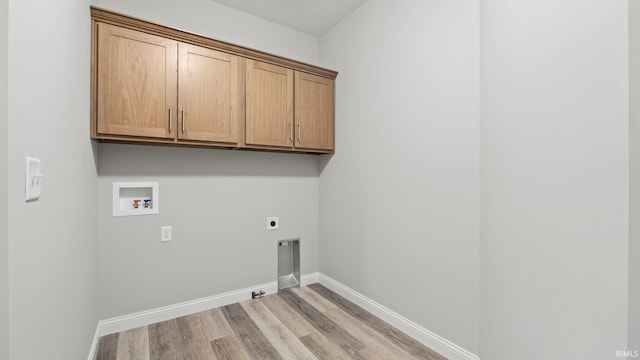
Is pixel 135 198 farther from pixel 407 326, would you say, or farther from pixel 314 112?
pixel 407 326

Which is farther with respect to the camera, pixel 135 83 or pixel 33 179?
pixel 135 83

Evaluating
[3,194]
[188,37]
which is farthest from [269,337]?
[188,37]

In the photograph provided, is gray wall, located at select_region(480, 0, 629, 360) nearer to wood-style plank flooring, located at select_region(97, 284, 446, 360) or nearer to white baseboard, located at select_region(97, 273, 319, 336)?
wood-style plank flooring, located at select_region(97, 284, 446, 360)

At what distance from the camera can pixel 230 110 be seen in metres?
2.22

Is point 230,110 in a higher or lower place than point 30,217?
higher

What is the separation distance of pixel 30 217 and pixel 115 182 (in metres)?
1.39

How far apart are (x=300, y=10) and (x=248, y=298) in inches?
108

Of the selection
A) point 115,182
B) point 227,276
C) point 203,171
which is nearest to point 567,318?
point 227,276

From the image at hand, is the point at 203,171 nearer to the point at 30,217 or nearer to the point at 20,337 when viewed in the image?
the point at 30,217

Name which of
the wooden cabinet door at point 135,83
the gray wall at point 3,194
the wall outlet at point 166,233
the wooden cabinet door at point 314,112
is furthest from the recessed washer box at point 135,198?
the gray wall at point 3,194

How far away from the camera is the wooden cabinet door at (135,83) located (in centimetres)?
175

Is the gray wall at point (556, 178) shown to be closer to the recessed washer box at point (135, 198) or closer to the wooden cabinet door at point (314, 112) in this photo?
the wooden cabinet door at point (314, 112)

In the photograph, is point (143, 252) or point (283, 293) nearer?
point (143, 252)

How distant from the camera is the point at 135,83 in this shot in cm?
185
